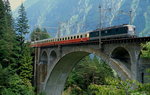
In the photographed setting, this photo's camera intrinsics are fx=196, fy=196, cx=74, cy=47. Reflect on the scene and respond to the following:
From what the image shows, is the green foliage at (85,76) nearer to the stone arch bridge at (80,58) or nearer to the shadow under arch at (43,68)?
the stone arch bridge at (80,58)

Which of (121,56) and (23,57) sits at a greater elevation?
(23,57)

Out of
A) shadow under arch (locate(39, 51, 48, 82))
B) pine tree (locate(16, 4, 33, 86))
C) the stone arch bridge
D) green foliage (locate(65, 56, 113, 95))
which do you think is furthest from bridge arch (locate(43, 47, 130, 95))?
green foliage (locate(65, 56, 113, 95))

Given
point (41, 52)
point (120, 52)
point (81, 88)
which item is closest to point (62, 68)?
point (41, 52)

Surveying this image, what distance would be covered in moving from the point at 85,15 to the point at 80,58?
97.3 m

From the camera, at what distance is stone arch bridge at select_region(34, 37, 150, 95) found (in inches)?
556

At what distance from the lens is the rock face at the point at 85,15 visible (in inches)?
2926

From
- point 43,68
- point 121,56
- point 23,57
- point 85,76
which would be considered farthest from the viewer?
point 85,76

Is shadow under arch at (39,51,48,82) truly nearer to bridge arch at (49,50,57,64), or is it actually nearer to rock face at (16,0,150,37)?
bridge arch at (49,50,57,64)

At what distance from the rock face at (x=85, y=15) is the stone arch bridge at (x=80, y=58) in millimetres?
4435

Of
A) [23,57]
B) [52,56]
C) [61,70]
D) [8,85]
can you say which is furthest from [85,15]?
[8,85]

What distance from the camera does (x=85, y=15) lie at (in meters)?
125

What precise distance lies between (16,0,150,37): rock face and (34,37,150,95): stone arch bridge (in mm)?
4435

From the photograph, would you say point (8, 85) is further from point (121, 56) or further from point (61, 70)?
point (121, 56)

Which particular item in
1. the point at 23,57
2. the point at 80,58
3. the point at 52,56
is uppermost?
the point at 52,56
